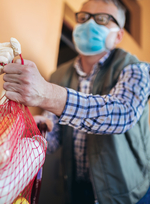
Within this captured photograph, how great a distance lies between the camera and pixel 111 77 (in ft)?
2.86

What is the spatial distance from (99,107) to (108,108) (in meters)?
0.04

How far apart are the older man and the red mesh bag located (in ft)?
0.14

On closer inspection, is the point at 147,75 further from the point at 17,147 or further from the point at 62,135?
the point at 17,147

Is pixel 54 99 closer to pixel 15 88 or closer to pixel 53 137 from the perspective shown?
pixel 15 88

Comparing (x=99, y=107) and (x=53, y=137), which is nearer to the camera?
(x=99, y=107)

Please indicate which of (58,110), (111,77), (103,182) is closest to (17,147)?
(58,110)

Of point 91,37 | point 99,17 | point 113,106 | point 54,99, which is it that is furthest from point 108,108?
point 99,17

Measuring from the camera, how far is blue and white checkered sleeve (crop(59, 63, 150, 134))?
0.55 meters

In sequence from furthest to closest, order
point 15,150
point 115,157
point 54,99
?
point 115,157 < point 54,99 < point 15,150

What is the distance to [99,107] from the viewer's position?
58cm

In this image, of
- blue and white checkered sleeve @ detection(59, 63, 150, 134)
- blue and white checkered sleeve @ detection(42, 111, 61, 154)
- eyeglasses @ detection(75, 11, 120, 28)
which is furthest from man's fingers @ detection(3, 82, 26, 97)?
eyeglasses @ detection(75, 11, 120, 28)

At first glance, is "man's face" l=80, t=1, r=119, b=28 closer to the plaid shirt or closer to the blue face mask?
the blue face mask

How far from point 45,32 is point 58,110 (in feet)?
1.66

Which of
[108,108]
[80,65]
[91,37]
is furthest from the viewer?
[80,65]
